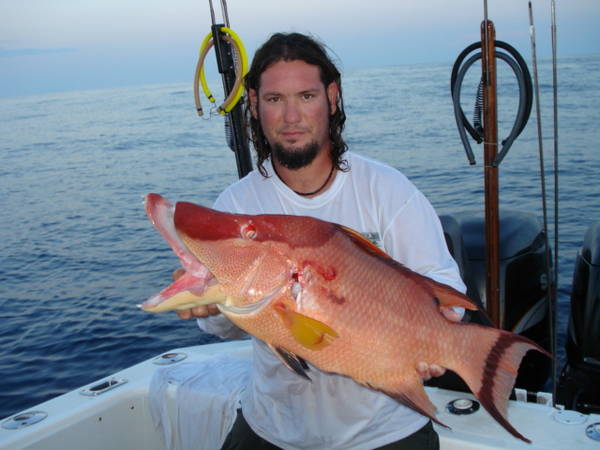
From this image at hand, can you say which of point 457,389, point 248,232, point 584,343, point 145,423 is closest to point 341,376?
point 248,232

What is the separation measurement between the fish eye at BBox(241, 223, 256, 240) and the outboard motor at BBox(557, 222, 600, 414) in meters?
2.83

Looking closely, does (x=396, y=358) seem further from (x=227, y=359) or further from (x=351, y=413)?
(x=227, y=359)

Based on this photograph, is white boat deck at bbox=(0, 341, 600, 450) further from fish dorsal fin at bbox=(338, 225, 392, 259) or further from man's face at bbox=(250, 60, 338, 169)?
man's face at bbox=(250, 60, 338, 169)

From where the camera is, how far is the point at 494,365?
1.71 meters

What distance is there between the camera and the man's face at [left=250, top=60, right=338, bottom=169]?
2455 mm

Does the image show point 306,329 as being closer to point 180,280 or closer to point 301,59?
point 180,280

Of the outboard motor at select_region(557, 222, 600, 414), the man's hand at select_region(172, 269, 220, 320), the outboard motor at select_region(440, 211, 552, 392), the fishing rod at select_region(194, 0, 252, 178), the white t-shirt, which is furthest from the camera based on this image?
the outboard motor at select_region(440, 211, 552, 392)

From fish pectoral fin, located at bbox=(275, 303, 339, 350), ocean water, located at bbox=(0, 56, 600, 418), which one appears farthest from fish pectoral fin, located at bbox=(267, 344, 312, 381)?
ocean water, located at bbox=(0, 56, 600, 418)

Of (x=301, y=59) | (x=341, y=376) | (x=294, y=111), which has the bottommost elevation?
(x=341, y=376)

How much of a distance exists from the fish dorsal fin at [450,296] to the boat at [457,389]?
109 centimetres

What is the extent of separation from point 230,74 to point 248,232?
265cm

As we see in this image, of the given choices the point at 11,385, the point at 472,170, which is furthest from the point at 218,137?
the point at 11,385

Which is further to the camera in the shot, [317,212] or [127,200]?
[127,200]

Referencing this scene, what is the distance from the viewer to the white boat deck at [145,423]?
8.73ft
